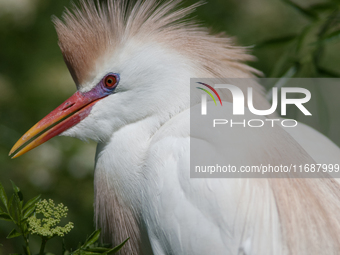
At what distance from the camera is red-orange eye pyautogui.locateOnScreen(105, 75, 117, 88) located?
1.15 meters

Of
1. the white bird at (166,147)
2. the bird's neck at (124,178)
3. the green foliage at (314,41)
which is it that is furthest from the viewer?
the green foliage at (314,41)

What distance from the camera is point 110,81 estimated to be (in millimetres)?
1149

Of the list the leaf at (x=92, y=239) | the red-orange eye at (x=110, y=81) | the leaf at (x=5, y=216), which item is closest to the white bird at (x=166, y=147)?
the red-orange eye at (x=110, y=81)

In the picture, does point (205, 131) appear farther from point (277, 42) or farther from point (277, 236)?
point (277, 42)

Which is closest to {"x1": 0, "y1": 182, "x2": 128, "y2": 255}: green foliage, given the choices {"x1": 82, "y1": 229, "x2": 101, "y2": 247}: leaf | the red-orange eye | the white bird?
{"x1": 82, "y1": 229, "x2": 101, "y2": 247}: leaf

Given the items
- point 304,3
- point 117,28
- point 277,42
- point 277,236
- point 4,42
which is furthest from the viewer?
point 304,3

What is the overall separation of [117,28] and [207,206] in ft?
2.00

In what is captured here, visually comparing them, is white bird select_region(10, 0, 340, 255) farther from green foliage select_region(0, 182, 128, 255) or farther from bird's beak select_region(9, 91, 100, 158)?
green foliage select_region(0, 182, 128, 255)

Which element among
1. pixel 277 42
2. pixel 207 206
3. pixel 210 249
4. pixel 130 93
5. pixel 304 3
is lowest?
pixel 210 249

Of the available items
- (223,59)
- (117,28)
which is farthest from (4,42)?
(223,59)

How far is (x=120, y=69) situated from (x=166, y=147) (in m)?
0.29

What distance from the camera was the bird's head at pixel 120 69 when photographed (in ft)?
3.76

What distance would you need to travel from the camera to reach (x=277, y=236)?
3.10ft

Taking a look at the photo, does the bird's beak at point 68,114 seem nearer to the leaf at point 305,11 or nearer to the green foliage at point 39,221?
the green foliage at point 39,221
